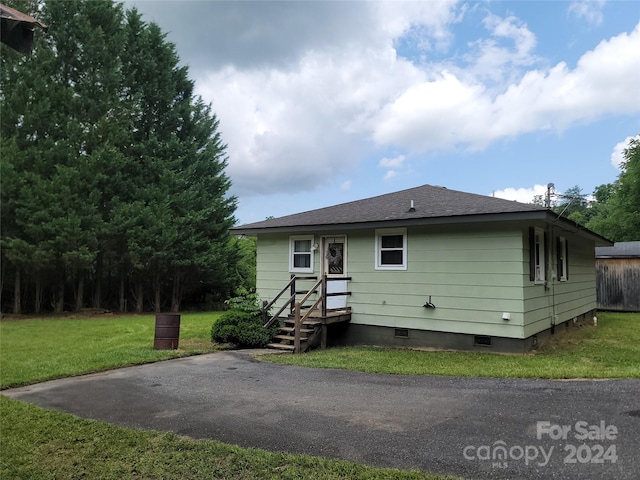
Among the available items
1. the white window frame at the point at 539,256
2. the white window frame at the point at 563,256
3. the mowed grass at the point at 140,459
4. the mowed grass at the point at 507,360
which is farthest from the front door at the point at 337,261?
the mowed grass at the point at 140,459

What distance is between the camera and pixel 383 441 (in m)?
3.89

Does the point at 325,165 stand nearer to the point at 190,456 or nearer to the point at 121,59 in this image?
the point at 121,59

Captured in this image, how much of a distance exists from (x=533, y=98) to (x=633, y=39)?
12.1 ft

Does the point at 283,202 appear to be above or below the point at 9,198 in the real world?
above

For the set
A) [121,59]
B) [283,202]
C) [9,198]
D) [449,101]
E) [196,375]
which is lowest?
[196,375]

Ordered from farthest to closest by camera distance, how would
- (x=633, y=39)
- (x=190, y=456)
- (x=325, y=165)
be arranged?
(x=325, y=165) < (x=633, y=39) < (x=190, y=456)

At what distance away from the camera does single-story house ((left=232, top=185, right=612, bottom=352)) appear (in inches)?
332

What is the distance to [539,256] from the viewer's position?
376 inches

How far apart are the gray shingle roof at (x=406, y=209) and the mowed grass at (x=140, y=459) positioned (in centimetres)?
632

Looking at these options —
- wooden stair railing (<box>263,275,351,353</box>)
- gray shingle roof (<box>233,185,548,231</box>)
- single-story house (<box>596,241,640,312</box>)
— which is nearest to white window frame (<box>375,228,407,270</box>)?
gray shingle roof (<box>233,185,548,231</box>)

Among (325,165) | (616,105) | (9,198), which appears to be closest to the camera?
(9,198)

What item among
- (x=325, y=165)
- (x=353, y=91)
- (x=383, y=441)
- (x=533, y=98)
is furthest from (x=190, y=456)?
(x=325, y=165)

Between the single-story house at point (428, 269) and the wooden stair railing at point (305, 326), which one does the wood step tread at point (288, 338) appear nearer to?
the wooden stair railing at point (305, 326)

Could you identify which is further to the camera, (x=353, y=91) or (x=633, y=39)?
(x=353, y=91)
